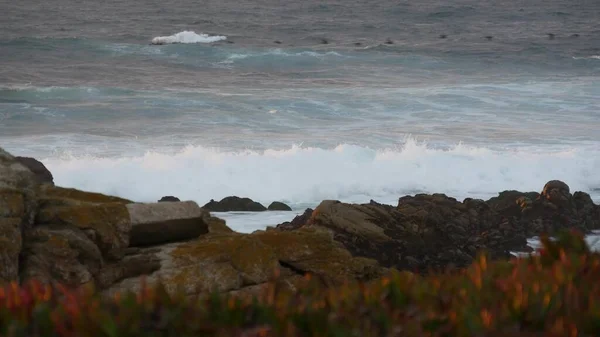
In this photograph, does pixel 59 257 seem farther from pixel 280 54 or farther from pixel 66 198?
pixel 280 54

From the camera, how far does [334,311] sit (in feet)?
13.2

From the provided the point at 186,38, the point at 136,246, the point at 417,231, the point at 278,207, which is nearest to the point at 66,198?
the point at 136,246

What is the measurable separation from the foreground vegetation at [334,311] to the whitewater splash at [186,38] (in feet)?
158

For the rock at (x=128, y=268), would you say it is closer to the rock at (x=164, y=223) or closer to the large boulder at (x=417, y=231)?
the rock at (x=164, y=223)

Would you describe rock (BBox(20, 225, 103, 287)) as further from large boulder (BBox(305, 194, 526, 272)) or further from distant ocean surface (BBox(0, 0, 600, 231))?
distant ocean surface (BBox(0, 0, 600, 231))

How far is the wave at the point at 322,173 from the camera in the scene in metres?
21.5

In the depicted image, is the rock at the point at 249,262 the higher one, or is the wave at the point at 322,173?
the wave at the point at 322,173

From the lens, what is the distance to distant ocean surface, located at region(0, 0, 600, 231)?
74.2 ft

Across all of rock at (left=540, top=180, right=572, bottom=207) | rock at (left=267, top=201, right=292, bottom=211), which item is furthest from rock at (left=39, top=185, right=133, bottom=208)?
rock at (left=540, top=180, right=572, bottom=207)

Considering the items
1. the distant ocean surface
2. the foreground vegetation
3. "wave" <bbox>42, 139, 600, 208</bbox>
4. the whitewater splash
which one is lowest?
the foreground vegetation

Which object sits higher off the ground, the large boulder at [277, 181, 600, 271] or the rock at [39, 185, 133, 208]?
the rock at [39, 185, 133, 208]

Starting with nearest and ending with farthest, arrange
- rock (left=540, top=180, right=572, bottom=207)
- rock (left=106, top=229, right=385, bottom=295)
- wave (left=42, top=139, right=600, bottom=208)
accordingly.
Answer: rock (left=106, top=229, right=385, bottom=295), rock (left=540, top=180, right=572, bottom=207), wave (left=42, top=139, right=600, bottom=208)

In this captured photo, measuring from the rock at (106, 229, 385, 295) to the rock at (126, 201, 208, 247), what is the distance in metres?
0.12

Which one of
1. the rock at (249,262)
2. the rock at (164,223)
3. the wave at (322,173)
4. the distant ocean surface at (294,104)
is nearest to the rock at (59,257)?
the rock at (249,262)
